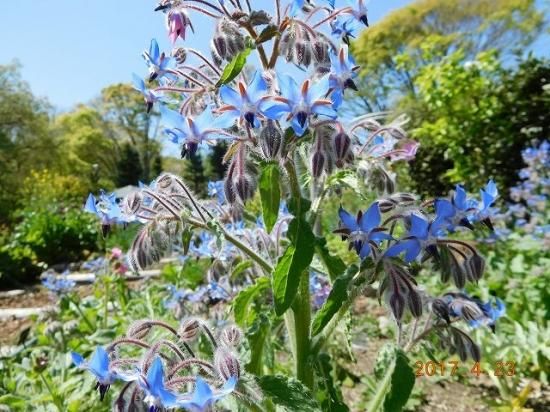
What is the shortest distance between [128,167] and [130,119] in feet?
12.1

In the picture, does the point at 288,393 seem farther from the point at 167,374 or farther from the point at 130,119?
the point at 130,119

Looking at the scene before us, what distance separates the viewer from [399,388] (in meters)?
1.02

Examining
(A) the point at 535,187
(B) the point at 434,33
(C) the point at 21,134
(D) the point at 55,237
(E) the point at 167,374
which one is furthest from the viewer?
(C) the point at 21,134

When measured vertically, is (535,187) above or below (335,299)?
above

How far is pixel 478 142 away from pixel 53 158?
66.6 feet

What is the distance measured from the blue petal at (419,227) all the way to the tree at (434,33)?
1270 centimetres

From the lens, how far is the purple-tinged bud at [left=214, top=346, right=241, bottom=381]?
771mm

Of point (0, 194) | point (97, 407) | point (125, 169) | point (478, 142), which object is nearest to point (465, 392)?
point (97, 407)

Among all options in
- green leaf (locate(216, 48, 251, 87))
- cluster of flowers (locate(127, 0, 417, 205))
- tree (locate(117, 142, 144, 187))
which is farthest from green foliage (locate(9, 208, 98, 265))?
tree (locate(117, 142, 144, 187))

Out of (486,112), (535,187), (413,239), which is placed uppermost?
(486,112)

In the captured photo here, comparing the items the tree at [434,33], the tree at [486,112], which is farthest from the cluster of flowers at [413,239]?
the tree at [434,33]

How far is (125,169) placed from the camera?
3130cm

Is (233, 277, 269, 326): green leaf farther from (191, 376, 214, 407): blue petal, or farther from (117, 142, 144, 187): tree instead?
(117, 142, 144, 187): tree

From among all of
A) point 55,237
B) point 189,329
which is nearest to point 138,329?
point 189,329
